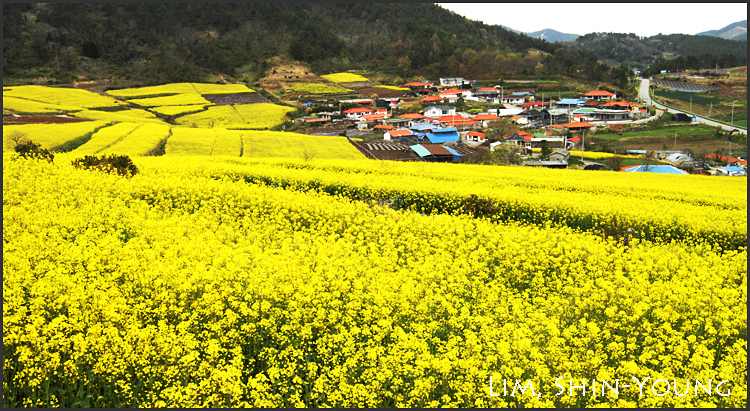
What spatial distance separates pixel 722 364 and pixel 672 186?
17.1m

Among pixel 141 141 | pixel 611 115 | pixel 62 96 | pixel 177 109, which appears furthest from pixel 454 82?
pixel 141 141

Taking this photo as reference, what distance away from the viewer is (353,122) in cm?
6494

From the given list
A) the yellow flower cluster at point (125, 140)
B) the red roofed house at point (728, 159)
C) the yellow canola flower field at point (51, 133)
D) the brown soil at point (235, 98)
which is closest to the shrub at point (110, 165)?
the yellow flower cluster at point (125, 140)

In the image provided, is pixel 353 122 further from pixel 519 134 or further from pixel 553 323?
pixel 553 323

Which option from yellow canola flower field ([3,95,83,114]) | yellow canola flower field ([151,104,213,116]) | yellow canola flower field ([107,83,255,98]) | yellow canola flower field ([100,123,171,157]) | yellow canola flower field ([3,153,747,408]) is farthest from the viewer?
yellow canola flower field ([107,83,255,98])

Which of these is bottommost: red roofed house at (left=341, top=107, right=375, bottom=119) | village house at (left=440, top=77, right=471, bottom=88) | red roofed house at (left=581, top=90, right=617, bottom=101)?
red roofed house at (left=341, top=107, right=375, bottom=119)

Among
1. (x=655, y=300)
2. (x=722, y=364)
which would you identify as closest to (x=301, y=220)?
(x=655, y=300)

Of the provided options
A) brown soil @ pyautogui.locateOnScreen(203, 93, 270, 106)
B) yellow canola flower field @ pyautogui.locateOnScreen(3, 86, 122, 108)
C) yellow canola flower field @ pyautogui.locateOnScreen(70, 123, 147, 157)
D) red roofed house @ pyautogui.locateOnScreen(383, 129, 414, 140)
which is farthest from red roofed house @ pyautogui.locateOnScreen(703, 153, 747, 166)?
yellow canola flower field @ pyautogui.locateOnScreen(3, 86, 122, 108)

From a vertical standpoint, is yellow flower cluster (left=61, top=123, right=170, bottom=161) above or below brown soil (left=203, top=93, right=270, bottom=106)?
below

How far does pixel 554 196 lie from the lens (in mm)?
16734

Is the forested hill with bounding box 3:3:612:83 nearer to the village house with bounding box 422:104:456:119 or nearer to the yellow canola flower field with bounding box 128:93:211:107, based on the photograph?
the yellow canola flower field with bounding box 128:93:211:107

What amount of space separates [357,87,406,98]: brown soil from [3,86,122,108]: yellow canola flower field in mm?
41838

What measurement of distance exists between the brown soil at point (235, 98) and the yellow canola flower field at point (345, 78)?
2404 centimetres

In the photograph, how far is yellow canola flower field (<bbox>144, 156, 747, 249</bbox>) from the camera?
541 inches
